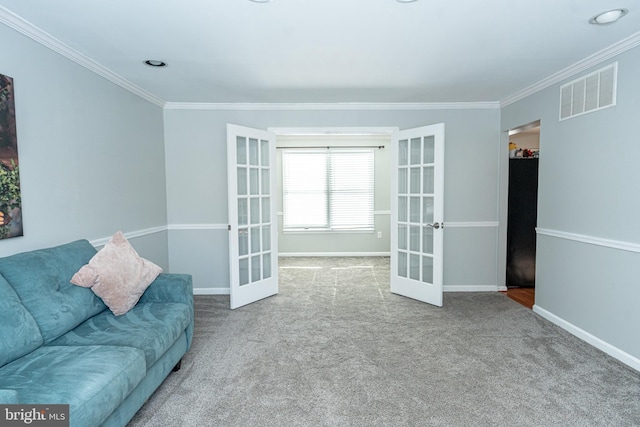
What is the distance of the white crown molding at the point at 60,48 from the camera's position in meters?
2.12

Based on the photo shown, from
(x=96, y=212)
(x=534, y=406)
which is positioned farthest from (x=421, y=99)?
(x=96, y=212)

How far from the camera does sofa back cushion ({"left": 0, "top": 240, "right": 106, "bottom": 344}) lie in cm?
186

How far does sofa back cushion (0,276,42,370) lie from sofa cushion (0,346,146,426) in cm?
4

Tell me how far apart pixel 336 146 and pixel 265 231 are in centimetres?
298

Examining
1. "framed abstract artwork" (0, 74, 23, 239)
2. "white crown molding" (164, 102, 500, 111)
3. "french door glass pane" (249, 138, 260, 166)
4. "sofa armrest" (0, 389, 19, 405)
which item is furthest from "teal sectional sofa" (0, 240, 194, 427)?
"white crown molding" (164, 102, 500, 111)

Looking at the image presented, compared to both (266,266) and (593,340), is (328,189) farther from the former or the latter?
(593,340)

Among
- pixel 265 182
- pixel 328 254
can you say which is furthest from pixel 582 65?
pixel 328 254

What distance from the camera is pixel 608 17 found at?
2170 millimetres

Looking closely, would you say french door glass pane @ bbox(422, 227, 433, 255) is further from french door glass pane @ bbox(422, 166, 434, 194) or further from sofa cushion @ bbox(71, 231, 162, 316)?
sofa cushion @ bbox(71, 231, 162, 316)

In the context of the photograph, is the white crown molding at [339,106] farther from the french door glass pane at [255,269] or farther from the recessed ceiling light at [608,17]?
the recessed ceiling light at [608,17]

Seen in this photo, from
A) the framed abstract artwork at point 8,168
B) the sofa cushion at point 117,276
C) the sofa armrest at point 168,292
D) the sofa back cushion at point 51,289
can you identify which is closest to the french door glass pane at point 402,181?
the sofa armrest at point 168,292

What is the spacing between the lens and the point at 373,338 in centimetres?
303

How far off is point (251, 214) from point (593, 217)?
11.0 ft

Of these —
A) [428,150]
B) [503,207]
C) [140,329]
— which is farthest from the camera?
[503,207]
